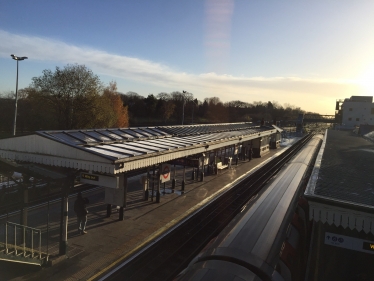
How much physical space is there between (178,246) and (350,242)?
5.44 meters

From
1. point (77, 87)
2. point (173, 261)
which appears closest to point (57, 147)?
point (173, 261)

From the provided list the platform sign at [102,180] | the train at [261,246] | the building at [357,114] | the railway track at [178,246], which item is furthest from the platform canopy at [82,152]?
the building at [357,114]

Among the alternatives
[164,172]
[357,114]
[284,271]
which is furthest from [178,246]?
[357,114]

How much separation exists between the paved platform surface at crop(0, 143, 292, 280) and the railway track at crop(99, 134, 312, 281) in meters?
0.40

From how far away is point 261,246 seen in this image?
5195 mm

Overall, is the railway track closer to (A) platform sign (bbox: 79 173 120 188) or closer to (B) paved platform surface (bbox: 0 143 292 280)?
(B) paved platform surface (bbox: 0 143 292 280)

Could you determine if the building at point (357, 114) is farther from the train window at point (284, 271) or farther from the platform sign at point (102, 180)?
the train window at point (284, 271)

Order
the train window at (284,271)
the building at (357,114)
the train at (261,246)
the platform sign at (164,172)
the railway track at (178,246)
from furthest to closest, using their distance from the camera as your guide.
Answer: the building at (357,114) → the platform sign at (164,172) → the railway track at (178,246) → the train window at (284,271) → the train at (261,246)

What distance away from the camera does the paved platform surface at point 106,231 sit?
7.94 meters

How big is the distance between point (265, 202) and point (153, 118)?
60042mm

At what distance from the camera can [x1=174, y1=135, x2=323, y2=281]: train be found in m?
4.39

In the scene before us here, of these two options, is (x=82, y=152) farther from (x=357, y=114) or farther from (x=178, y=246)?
(x=357, y=114)

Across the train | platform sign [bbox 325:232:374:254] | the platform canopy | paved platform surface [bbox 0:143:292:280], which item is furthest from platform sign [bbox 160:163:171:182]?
platform sign [bbox 325:232:374:254]

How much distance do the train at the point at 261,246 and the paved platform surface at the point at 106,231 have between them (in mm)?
4255
